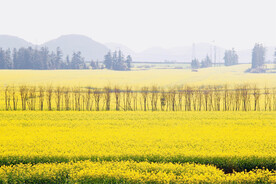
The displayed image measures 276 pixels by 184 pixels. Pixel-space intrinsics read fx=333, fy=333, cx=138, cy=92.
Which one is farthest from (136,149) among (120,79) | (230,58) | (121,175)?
(230,58)

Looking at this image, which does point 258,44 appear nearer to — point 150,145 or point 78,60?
point 78,60

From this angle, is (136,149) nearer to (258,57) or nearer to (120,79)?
(120,79)

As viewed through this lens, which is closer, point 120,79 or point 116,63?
point 120,79

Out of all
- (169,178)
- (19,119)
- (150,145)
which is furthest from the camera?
(19,119)

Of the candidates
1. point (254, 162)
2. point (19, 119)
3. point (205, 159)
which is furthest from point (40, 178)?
point (19, 119)

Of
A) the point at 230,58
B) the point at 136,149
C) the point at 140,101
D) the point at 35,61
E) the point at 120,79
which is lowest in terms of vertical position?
the point at 136,149

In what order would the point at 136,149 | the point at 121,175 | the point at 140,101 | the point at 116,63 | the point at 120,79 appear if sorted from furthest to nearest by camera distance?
the point at 116,63
the point at 120,79
the point at 140,101
the point at 136,149
the point at 121,175

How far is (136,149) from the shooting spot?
1839 cm

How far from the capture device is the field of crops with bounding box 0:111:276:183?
571 inches

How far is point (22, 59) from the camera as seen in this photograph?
143 meters

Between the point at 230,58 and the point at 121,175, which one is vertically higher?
the point at 230,58

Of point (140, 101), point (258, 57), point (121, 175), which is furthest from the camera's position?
point (258, 57)

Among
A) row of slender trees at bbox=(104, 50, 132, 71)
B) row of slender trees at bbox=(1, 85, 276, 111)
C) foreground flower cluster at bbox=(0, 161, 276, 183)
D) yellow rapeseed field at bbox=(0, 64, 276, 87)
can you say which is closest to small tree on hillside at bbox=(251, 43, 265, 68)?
yellow rapeseed field at bbox=(0, 64, 276, 87)

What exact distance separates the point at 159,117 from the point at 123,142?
1102cm
